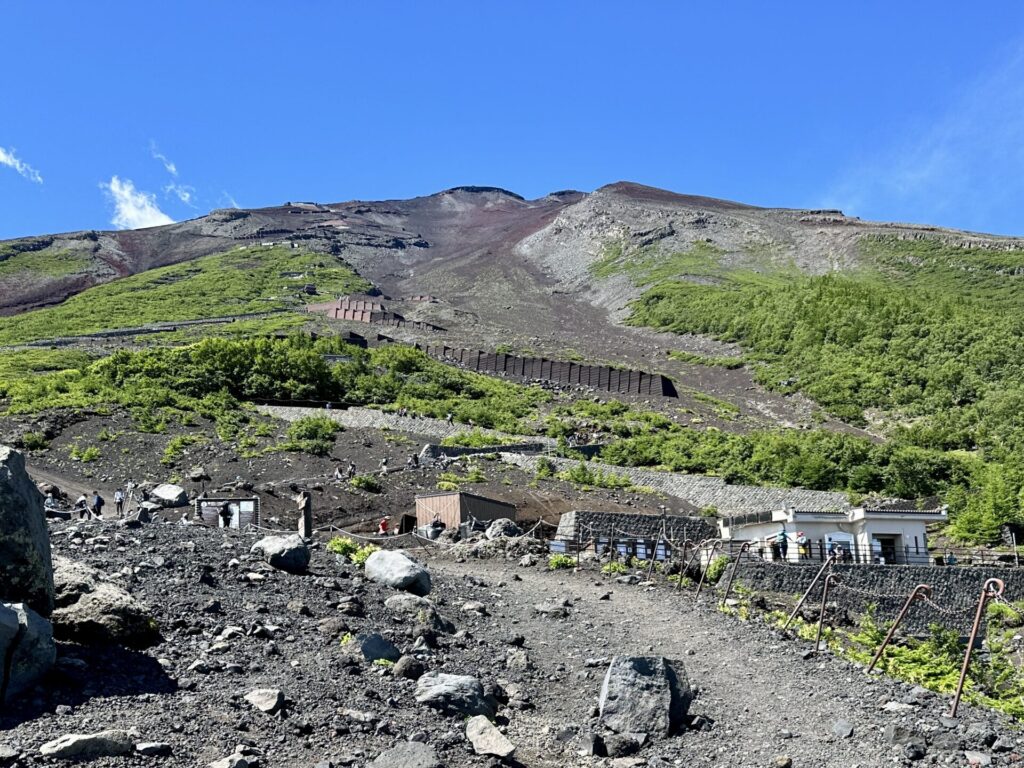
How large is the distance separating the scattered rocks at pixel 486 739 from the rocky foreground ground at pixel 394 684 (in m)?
0.06

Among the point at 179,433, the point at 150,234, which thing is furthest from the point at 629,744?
the point at 150,234

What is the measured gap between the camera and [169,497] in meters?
30.0

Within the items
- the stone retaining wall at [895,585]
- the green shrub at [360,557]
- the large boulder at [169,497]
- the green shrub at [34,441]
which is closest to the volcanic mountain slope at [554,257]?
the green shrub at [34,441]

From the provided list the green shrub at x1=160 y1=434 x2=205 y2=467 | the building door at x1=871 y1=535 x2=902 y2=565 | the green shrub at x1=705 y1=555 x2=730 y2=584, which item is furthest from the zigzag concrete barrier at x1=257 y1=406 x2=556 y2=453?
the green shrub at x1=705 y1=555 x2=730 y2=584

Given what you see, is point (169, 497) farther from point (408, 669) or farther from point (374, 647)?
point (408, 669)

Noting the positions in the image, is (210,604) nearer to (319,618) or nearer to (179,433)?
(319,618)

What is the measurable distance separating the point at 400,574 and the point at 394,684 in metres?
5.01

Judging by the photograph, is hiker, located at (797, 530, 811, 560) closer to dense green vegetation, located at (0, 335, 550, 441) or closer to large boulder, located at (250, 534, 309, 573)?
large boulder, located at (250, 534, 309, 573)

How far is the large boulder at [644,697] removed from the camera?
1216cm

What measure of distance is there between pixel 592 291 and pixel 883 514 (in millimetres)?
114316

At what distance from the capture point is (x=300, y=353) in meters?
69.8

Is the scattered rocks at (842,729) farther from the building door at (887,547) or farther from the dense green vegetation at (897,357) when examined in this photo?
the dense green vegetation at (897,357)

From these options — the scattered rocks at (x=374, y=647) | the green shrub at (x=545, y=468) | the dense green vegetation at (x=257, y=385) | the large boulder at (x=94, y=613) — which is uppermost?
the dense green vegetation at (x=257, y=385)

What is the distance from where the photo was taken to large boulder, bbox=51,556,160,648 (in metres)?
11.1
